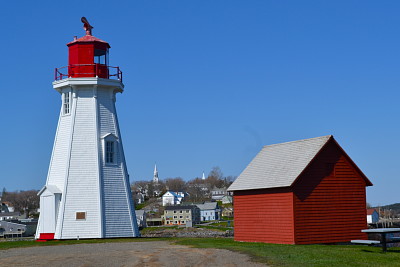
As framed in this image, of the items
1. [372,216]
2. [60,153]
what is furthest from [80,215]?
[372,216]

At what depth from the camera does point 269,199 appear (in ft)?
102

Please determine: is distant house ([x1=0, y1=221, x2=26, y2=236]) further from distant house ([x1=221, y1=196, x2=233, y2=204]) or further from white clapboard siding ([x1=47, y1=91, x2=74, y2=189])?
distant house ([x1=221, y1=196, x2=233, y2=204])

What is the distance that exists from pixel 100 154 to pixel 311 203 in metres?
13.5

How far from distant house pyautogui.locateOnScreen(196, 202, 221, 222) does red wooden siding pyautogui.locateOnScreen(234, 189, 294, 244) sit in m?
107

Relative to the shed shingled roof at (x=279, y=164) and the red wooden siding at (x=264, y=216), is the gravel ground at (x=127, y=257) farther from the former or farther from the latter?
the shed shingled roof at (x=279, y=164)

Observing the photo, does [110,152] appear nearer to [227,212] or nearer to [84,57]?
[84,57]

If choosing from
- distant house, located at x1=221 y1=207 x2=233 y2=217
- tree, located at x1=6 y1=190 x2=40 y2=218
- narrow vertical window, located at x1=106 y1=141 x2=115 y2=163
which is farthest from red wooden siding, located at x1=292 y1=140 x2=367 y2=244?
tree, located at x1=6 y1=190 x2=40 y2=218

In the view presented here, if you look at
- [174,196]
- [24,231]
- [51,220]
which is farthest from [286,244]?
[174,196]

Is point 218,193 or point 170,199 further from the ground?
point 218,193

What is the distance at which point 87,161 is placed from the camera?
120 ft

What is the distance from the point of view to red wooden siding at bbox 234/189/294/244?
1175 inches

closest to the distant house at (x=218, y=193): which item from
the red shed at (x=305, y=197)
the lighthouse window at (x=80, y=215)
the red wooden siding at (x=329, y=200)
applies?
the lighthouse window at (x=80, y=215)

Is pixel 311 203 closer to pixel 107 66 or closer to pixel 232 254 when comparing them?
pixel 232 254

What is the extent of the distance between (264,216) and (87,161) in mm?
11523
